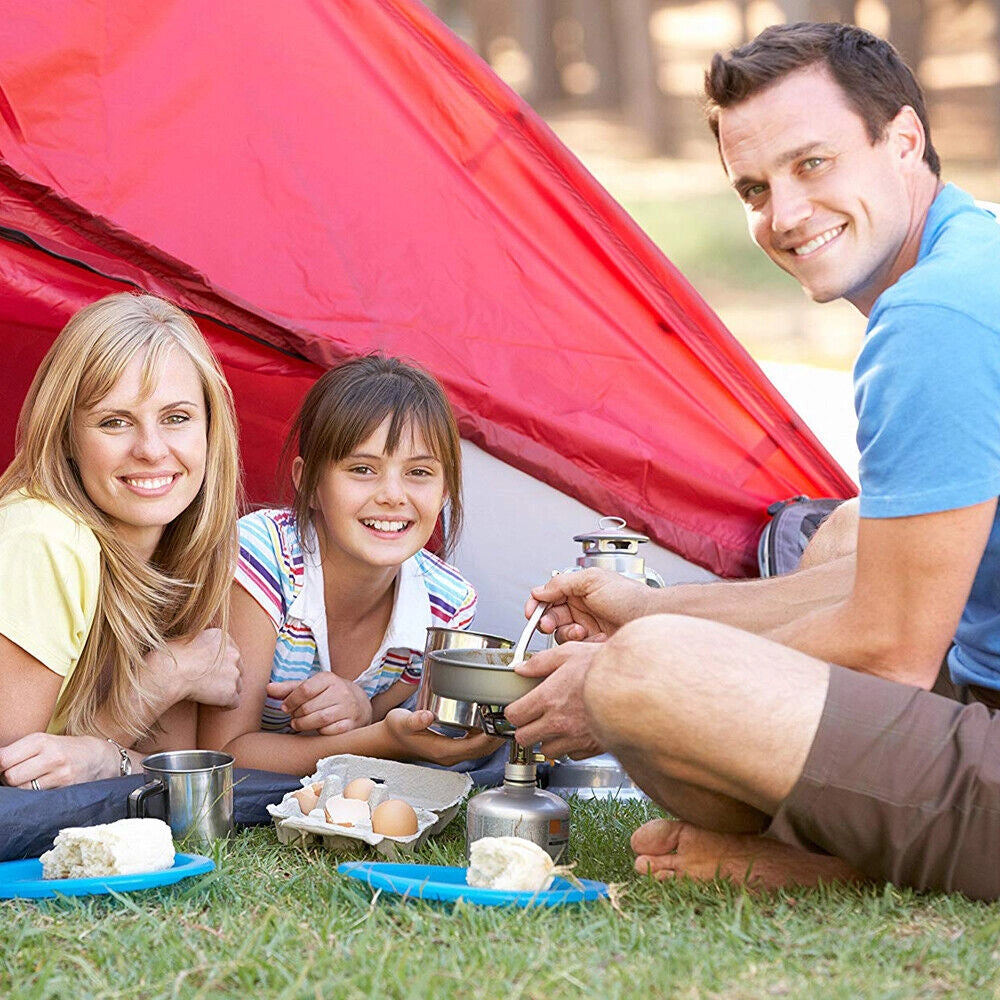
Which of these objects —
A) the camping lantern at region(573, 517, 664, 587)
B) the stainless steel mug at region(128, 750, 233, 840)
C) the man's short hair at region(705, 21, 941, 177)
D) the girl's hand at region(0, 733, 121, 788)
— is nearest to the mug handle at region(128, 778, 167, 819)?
the stainless steel mug at region(128, 750, 233, 840)

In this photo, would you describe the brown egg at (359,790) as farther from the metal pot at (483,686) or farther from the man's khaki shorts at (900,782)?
the man's khaki shorts at (900,782)

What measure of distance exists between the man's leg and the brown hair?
0.80 metres

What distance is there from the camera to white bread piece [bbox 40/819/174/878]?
142 cm

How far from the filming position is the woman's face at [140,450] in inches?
73.4

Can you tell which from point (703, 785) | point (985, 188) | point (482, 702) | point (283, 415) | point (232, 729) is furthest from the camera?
point (985, 188)

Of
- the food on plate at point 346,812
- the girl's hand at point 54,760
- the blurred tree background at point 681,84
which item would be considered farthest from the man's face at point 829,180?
the blurred tree background at point 681,84

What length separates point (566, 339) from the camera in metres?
2.43

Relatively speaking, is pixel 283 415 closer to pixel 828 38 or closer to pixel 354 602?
pixel 354 602

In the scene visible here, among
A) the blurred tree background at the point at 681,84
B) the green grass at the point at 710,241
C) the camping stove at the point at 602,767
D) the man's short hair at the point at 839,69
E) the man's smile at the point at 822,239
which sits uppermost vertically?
the blurred tree background at the point at 681,84

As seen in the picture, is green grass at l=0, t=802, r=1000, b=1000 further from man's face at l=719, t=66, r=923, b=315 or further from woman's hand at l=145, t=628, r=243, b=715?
man's face at l=719, t=66, r=923, b=315

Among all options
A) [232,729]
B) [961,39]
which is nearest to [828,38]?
[232,729]

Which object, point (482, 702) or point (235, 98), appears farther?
point (235, 98)

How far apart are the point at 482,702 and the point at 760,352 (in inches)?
174

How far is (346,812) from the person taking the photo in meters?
1.65
